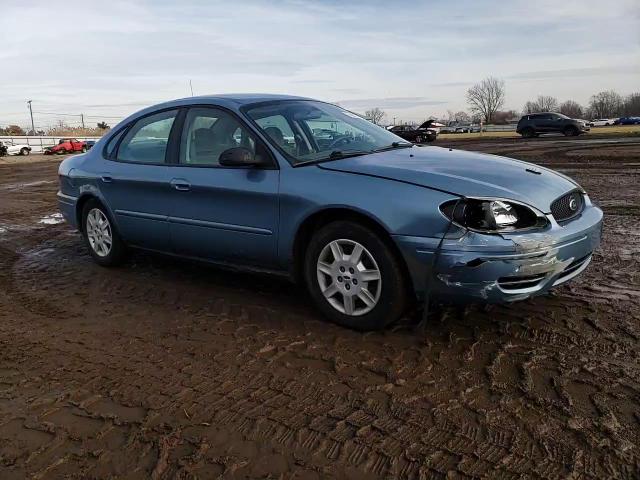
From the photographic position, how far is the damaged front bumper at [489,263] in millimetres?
3035

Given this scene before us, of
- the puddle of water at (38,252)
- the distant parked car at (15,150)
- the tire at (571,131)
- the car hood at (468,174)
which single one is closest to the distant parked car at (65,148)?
the distant parked car at (15,150)

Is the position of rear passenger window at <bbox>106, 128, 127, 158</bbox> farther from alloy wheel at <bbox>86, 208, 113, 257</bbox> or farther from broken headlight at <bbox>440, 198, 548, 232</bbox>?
broken headlight at <bbox>440, 198, 548, 232</bbox>

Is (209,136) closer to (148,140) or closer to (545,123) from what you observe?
(148,140)

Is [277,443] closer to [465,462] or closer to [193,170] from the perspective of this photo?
[465,462]

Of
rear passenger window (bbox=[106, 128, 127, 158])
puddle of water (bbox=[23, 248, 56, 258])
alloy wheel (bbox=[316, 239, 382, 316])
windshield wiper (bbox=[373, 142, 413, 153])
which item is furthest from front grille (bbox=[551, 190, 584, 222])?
puddle of water (bbox=[23, 248, 56, 258])

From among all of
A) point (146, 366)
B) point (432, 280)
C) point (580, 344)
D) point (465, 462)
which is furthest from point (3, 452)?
point (580, 344)

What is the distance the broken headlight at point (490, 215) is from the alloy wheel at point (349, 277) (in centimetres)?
57

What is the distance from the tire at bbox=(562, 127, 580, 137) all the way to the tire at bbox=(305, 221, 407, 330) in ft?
114

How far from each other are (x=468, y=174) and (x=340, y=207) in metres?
0.81

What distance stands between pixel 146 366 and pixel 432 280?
1.71 m

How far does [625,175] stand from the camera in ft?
36.0

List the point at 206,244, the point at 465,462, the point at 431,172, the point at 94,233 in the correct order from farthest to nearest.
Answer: the point at 94,233 < the point at 206,244 < the point at 431,172 < the point at 465,462

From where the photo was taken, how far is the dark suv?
111ft

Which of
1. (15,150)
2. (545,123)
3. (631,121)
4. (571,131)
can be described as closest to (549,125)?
(545,123)
